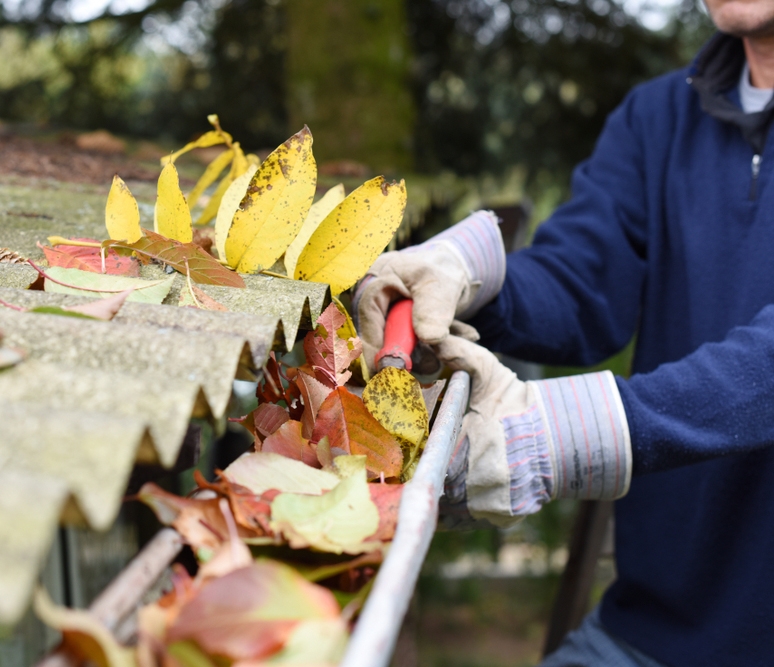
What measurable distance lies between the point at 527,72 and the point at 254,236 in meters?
3.98

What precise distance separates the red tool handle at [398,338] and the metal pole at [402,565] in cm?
20

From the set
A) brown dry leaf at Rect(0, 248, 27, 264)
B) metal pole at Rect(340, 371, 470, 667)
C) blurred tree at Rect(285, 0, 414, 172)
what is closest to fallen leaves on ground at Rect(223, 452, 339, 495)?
metal pole at Rect(340, 371, 470, 667)

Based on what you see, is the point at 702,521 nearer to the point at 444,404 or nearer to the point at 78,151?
the point at 444,404

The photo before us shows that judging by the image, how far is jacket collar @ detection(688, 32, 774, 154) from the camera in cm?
166

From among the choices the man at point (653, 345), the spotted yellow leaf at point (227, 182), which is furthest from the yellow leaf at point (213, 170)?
the man at point (653, 345)

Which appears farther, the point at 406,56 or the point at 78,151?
the point at 406,56

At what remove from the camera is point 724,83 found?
179 cm

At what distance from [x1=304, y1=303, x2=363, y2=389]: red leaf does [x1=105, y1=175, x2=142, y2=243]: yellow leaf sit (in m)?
0.28

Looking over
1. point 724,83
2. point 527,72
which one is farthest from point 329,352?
point 527,72

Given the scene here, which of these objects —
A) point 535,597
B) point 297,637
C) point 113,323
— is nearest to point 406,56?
point 113,323

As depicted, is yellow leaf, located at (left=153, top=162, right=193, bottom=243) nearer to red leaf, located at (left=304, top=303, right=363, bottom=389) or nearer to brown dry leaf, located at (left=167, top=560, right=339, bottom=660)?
red leaf, located at (left=304, top=303, right=363, bottom=389)

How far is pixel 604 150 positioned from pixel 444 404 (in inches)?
51.5

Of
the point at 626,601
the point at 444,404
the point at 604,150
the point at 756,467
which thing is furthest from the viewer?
the point at 604,150

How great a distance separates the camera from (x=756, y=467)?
1.49 metres
